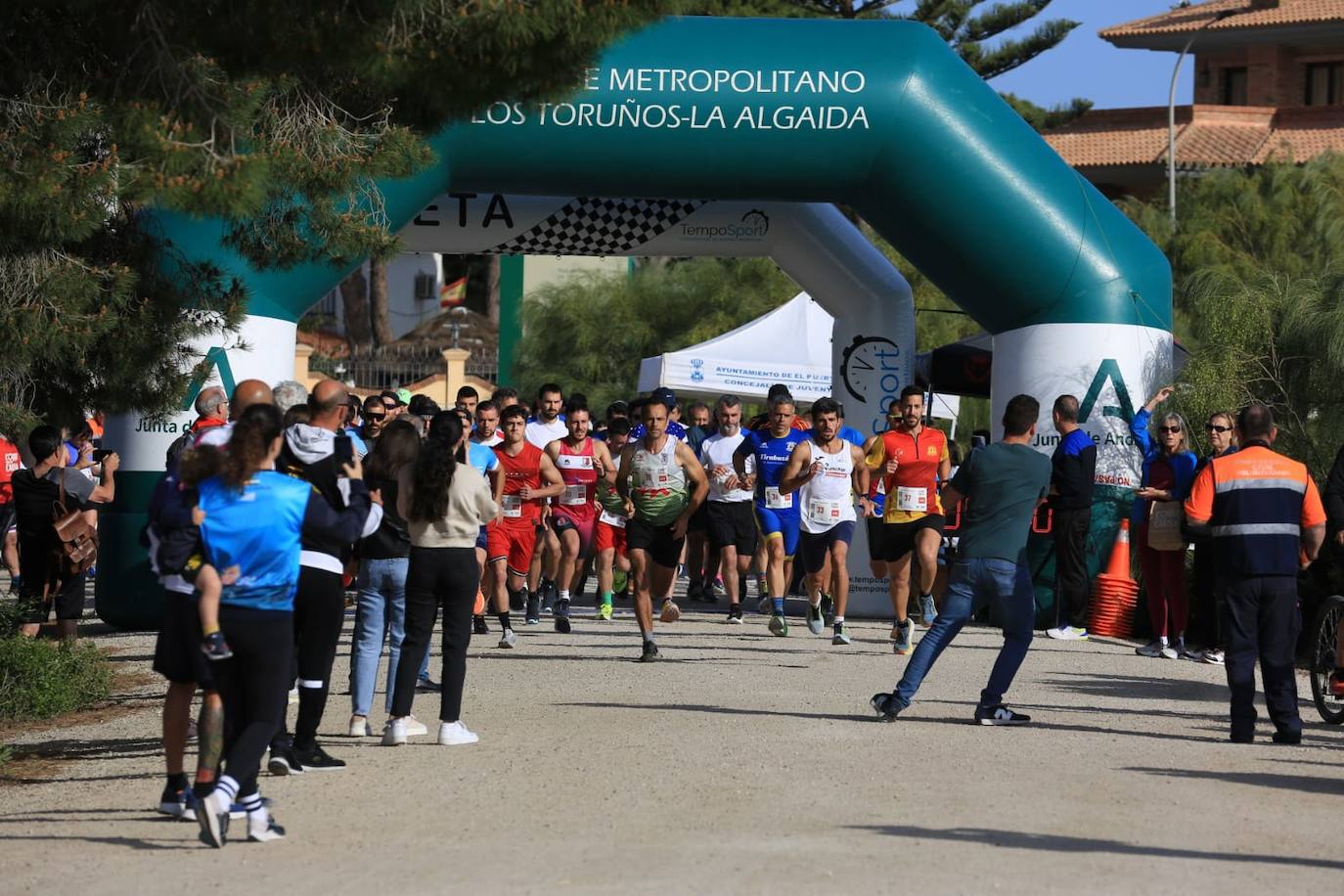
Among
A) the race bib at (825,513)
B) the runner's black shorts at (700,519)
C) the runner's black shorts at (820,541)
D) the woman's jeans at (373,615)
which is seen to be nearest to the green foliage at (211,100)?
the woman's jeans at (373,615)

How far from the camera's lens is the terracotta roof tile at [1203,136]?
47438mm

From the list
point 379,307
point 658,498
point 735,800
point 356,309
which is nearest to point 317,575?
point 735,800

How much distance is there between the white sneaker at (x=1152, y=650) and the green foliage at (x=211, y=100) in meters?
6.86

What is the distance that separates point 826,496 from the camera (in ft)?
46.1

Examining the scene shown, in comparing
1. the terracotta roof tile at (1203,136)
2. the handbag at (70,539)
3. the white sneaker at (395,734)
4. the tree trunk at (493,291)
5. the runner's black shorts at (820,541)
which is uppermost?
the terracotta roof tile at (1203,136)

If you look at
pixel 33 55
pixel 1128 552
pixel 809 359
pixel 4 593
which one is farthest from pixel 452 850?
pixel 809 359

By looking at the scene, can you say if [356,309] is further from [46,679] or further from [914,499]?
[46,679]

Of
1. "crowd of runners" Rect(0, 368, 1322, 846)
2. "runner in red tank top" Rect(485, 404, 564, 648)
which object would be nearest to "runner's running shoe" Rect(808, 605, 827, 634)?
"crowd of runners" Rect(0, 368, 1322, 846)

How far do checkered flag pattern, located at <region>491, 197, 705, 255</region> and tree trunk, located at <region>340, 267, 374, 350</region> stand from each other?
4136 centimetres

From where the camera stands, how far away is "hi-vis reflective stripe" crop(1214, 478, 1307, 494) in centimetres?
987

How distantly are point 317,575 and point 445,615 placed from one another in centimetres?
128

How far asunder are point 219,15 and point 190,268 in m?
3.93

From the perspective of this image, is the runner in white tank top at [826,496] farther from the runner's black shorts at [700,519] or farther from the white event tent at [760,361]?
the white event tent at [760,361]

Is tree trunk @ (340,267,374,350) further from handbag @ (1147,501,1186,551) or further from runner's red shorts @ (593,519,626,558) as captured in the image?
handbag @ (1147,501,1186,551)
